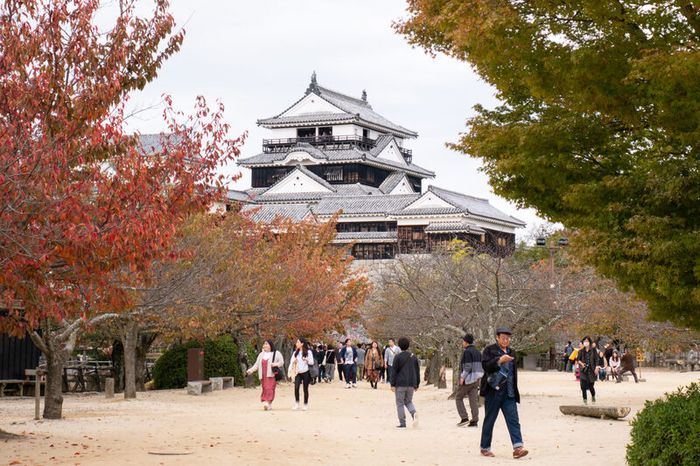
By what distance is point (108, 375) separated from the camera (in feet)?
103

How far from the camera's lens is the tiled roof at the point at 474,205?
6712 cm

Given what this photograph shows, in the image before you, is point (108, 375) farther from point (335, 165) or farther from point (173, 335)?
point (335, 165)

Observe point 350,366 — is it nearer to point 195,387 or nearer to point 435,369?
point 435,369

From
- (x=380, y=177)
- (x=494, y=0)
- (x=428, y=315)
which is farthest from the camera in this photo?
(x=380, y=177)

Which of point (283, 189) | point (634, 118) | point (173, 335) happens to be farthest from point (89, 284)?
point (283, 189)

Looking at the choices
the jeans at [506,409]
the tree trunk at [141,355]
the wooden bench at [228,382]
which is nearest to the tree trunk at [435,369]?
the wooden bench at [228,382]

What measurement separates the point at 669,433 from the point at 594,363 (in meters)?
13.3

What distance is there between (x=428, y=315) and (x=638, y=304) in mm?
10654

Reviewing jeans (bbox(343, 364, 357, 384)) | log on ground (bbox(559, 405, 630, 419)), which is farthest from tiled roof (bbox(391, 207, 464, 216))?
log on ground (bbox(559, 405, 630, 419))

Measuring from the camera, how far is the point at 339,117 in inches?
3140

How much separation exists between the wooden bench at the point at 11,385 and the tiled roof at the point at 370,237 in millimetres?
41161

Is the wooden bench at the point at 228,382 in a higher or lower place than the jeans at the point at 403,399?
higher

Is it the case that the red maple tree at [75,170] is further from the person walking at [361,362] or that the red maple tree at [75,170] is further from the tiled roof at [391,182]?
the tiled roof at [391,182]

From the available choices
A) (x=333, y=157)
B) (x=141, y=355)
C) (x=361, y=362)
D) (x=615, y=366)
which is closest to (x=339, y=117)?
(x=333, y=157)
